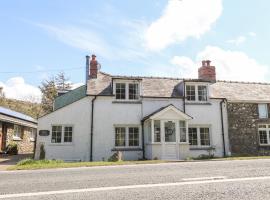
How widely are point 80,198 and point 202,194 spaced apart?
2757 millimetres

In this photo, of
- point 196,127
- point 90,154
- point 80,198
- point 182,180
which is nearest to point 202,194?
point 182,180

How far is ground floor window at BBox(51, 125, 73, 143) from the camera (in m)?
20.9

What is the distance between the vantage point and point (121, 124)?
21875mm

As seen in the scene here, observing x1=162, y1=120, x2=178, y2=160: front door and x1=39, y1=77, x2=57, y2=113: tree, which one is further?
x1=39, y1=77, x2=57, y2=113: tree

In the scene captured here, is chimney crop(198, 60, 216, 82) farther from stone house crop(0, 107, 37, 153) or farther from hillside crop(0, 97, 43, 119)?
hillside crop(0, 97, 43, 119)

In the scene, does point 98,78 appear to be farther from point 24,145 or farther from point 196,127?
point 24,145

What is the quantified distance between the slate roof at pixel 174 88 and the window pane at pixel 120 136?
113 inches

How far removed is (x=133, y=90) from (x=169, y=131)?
4.35 metres

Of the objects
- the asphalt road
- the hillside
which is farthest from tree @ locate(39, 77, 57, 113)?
the asphalt road

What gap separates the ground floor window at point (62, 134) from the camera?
68.6ft

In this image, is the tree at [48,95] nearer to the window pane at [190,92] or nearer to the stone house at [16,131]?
the stone house at [16,131]

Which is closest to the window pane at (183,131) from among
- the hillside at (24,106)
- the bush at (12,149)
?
the bush at (12,149)

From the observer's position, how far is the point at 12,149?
86.8 feet

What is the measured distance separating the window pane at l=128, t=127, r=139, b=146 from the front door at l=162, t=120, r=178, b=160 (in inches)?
89.1
